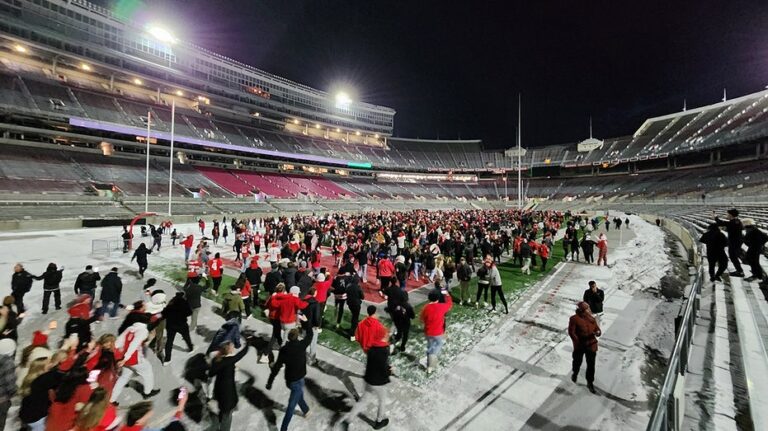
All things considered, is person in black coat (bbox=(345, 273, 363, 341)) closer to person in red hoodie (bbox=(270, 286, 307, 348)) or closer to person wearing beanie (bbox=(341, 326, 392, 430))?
person in red hoodie (bbox=(270, 286, 307, 348))

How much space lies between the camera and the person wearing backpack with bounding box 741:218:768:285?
6852mm

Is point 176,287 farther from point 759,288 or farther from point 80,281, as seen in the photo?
point 759,288

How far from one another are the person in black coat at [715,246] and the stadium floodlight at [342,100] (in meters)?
78.0

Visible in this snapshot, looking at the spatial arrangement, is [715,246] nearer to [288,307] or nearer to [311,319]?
[311,319]

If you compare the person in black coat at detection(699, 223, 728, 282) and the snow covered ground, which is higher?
the person in black coat at detection(699, 223, 728, 282)

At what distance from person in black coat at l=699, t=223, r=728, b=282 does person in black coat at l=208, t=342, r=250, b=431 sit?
9.93 metres

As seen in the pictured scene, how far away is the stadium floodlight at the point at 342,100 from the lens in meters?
77.8

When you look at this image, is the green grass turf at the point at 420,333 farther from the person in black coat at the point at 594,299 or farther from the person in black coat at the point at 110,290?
the person in black coat at the point at 110,290

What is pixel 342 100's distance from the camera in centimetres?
7844

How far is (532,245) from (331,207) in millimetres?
40718

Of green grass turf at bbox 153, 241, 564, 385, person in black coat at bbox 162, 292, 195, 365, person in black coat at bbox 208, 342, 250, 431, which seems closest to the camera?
person in black coat at bbox 208, 342, 250, 431

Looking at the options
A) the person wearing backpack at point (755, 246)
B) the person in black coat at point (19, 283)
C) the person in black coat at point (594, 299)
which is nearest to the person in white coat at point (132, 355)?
the person in black coat at point (19, 283)

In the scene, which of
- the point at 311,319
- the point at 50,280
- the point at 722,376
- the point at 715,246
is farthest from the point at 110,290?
the point at 715,246

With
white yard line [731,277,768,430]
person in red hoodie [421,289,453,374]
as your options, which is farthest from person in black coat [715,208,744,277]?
person in red hoodie [421,289,453,374]
